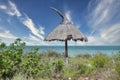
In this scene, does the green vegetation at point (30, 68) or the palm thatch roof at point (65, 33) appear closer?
the green vegetation at point (30, 68)

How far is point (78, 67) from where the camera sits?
1484 cm

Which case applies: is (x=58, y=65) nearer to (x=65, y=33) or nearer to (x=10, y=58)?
(x=10, y=58)

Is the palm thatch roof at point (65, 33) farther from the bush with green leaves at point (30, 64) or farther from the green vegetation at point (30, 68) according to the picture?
the bush with green leaves at point (30, 64)

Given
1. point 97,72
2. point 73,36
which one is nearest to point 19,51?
point 97,72

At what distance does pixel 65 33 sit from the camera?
1781 cm

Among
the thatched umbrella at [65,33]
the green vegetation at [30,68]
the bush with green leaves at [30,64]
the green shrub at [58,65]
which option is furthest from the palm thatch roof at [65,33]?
the bush with green leaves at [30,64]

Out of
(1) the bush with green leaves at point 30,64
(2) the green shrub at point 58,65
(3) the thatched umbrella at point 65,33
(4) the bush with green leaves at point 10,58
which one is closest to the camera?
(4) the bush with green leaves at point 10,58

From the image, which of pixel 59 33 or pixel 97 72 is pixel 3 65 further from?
pixel 59 33

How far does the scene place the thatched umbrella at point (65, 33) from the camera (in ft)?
58.3

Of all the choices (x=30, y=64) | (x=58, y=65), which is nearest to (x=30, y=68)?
(x=30, y=64)

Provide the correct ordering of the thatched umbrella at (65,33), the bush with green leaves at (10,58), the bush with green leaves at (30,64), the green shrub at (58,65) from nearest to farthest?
the bush with green leaves at (10,58) → the bush with green leaves at (30,64) → the green shrub at (58,65) → the thatched umbrella at (65,33)

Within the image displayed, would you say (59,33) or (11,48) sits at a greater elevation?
(59,33)

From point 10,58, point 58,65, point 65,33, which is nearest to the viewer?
point 10,58

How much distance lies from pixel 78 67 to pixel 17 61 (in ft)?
12.7
